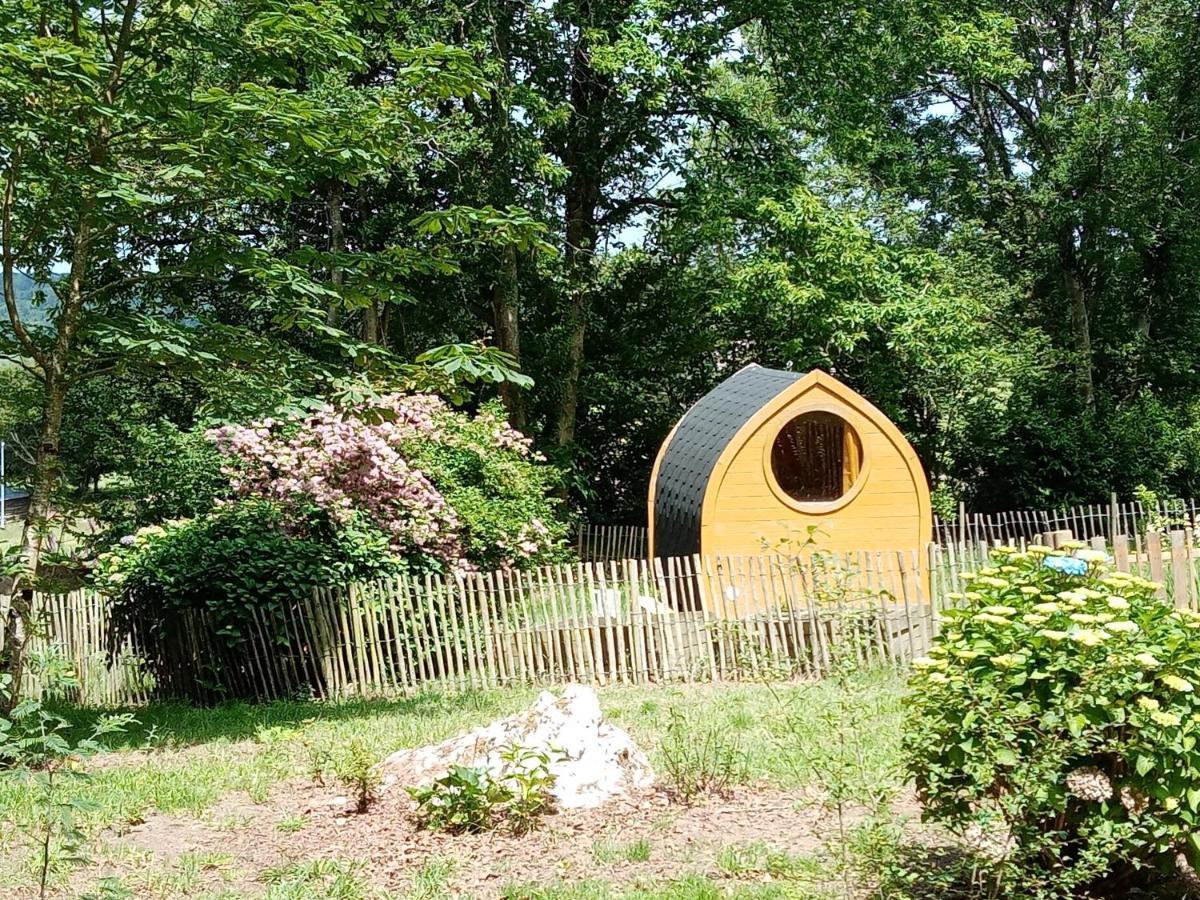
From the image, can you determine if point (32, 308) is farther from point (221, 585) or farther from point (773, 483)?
point (773, 483)

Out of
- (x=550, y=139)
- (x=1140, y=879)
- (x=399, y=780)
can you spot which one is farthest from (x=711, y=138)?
(x=1140, y=879)

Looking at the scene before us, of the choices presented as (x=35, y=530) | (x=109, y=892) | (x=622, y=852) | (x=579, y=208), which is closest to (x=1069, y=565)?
(x=622, y=852)

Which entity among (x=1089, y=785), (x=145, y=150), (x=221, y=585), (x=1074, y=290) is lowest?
(x=1089, y=785)

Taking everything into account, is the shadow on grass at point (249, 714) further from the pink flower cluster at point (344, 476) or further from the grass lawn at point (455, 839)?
the pink flower cluster at point (344, 476)

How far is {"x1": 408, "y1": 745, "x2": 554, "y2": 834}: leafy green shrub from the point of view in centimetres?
572

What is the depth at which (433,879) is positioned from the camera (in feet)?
16.6

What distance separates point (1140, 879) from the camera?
14.6 feet

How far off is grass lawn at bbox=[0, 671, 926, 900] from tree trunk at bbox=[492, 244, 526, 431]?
13.4 meters

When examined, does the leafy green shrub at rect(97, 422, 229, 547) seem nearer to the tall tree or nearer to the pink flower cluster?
the pink flower cluster

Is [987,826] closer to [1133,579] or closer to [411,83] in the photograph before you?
[1133,579]

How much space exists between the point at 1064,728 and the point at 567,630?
7198 millimetres

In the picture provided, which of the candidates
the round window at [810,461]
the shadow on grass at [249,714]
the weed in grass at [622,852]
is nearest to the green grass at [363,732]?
the shadow on grass at [249,714]

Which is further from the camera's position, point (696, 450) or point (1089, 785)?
point (696, 450)

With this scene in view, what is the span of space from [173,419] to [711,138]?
490 inches
